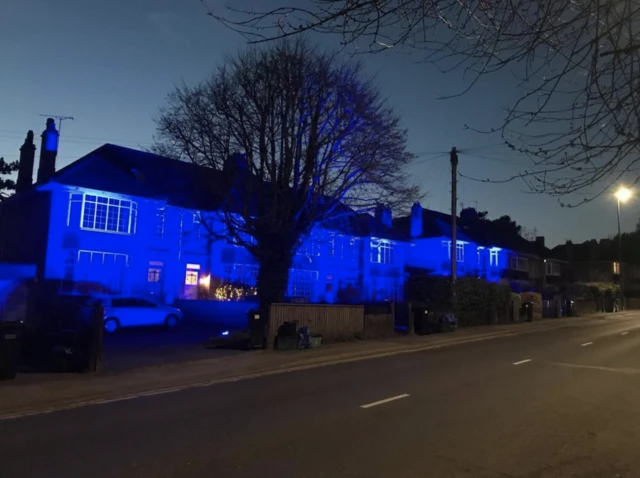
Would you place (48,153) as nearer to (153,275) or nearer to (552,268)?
(153,275)

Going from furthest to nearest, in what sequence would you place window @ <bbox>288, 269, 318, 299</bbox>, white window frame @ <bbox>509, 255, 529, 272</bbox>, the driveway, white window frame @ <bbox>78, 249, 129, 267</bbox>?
white window frame @ <bbox>509, 255, 529, 272</bbox> < window @ <bbox>288, 269, 318, 299</bbox> < white window frame @ <bbox>78, 249, 129, 267</bbox> < the driveway

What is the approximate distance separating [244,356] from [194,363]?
1847 millimetres

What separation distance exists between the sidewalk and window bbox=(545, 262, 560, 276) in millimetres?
54889

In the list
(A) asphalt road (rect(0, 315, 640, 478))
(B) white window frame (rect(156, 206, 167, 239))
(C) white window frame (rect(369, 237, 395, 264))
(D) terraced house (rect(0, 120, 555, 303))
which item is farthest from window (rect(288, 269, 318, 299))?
(A) asphalt road (rect(0, 315, 640, 478))

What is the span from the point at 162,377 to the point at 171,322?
1194 centimetres

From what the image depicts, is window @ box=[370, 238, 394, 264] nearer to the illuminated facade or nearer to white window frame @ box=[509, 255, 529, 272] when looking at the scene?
the illuminated facade

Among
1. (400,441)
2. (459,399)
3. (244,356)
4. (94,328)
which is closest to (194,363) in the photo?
(244,356)

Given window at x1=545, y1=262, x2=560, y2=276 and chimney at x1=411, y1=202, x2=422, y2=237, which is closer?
chimney at x1=411, y1=202, x2=422, y2=237

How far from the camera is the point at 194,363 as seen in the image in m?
14.7

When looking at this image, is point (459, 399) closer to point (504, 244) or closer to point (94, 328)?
point (94, 328)

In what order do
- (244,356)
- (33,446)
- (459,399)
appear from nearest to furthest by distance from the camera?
(33,446), (459,399), (244,356)

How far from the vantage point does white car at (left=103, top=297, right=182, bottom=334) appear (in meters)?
21.9

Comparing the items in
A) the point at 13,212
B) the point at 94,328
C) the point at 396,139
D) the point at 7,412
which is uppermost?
the point at 396,139

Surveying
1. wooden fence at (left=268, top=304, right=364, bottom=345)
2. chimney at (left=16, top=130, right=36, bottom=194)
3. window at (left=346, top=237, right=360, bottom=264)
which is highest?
chimney at (left=16, top=130, right=36, bottom=194)
